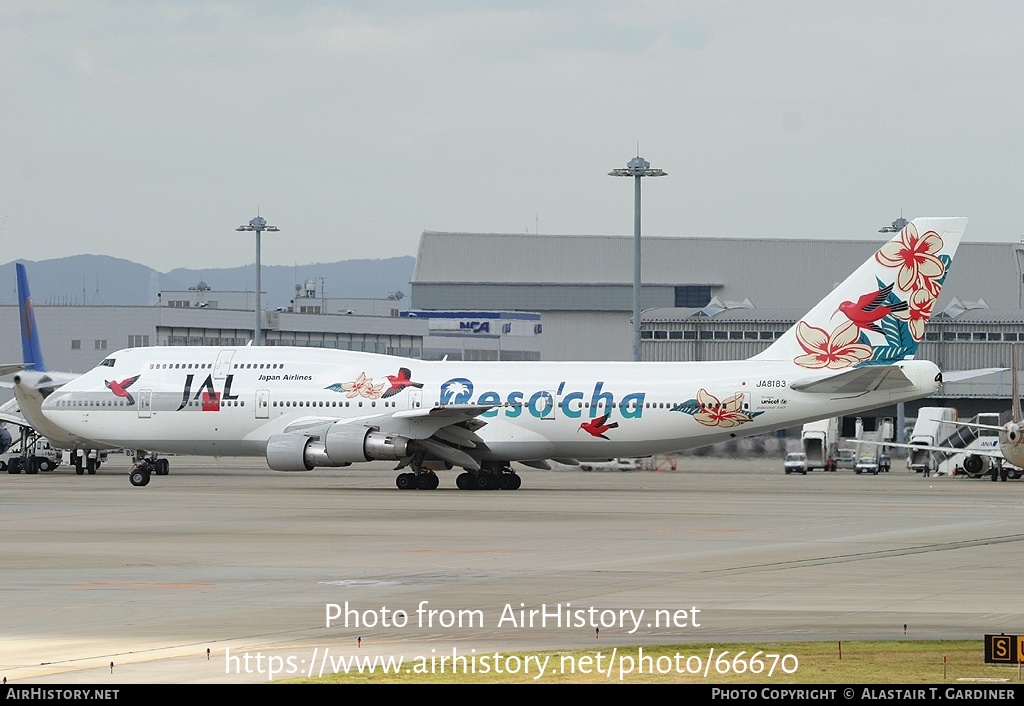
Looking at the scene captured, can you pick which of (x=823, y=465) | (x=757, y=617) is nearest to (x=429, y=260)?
(x=823, y=465)

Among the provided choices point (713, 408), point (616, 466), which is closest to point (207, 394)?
point (713, 408)

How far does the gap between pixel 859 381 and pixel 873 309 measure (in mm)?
2804

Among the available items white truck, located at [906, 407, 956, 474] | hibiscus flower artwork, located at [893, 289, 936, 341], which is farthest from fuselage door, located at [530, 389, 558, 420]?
white truck, located at [906, 407, 956, 474]

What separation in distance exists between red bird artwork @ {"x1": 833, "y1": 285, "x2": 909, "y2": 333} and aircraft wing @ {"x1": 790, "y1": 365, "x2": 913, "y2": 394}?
1.70 m

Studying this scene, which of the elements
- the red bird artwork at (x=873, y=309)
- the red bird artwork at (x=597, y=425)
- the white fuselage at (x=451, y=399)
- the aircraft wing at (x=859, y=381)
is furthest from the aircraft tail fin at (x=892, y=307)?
the red bird artwork at (x=597, y=425)

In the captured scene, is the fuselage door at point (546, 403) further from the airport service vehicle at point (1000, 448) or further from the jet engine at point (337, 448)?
the airport service vehicle at point (1000, 448)

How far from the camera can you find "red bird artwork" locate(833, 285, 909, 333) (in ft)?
150

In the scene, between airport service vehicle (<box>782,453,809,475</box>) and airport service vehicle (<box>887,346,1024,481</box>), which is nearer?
airport service vehicle (<box>887,346,1024,481</box>)

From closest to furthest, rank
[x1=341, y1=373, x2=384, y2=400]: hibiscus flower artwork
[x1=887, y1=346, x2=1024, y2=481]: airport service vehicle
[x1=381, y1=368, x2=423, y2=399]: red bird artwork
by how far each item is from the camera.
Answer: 1. [x1=381, y1=368, x2=423, y2=399]: red bird artwork
2. [x1=341, y1=373, x2=384, y2=400]: hibiscus flower artwork
3. [x1=887, y1=346, x2=1024, y2=481]: airport service vehicle

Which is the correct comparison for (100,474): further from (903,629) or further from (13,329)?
(903,629)

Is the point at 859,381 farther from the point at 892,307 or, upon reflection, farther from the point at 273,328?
the point at 273,328

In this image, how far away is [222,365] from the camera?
48.6 metres

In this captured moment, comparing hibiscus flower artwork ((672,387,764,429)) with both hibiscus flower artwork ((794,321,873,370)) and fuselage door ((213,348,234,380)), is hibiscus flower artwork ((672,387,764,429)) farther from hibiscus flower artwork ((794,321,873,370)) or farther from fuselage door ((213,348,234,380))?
fuselage door ((213,348,234,380))
